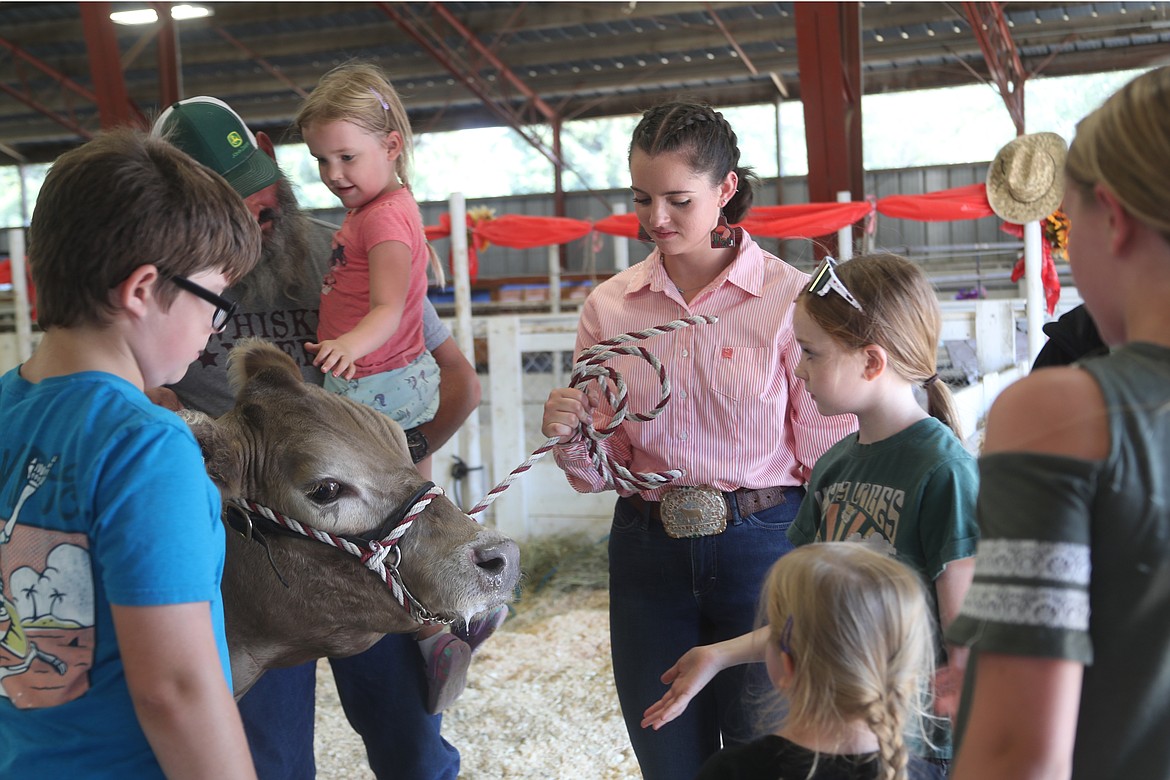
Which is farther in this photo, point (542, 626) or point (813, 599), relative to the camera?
point (542, 626)

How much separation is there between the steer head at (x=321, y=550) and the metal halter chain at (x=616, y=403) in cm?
18

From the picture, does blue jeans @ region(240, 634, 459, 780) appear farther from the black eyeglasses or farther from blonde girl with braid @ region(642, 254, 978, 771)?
the black eyeglasses

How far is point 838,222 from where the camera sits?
8.20 m

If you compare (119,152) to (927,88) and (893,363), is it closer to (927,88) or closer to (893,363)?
(893,363)

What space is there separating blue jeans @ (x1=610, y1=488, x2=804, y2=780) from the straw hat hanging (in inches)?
186

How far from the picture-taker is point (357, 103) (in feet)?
8.13

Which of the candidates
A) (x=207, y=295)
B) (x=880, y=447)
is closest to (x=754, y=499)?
(x=880, y=447)

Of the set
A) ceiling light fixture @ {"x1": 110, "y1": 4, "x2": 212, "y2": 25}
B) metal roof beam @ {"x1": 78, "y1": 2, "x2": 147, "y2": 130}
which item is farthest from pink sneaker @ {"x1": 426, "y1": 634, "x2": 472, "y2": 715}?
ceiling light fixture @ {"x1": 110, "y1": 4, "x2": 212, "y2": 25}

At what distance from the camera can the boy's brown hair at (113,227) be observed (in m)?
1.21

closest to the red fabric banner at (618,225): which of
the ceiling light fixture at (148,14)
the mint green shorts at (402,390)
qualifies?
the mint green shorts at (402,390)

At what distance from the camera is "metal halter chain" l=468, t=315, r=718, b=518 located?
203 centimetres

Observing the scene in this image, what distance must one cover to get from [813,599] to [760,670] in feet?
2.68

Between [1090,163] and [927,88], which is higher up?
[927,88]

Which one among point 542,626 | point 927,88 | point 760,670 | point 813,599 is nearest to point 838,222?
point 542,626
